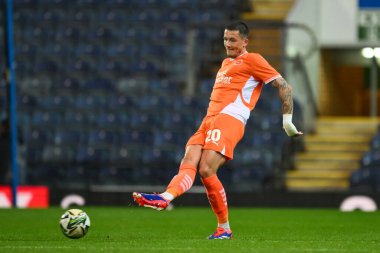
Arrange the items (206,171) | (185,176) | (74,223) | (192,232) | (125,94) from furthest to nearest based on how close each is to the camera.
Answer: (125,94), (192,232), (74,223), (206,171), (185,176)

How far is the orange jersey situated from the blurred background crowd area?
9730mm

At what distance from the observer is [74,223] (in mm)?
9078

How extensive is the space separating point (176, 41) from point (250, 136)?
339cm

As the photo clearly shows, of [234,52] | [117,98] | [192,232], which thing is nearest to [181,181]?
[234,52]

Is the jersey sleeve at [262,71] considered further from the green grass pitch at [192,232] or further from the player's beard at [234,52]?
the green grass pitch at [192,232]

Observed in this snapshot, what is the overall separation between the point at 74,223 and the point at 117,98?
12.0 m

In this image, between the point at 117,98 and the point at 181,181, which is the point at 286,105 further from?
the point at 117,98

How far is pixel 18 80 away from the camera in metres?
22.2

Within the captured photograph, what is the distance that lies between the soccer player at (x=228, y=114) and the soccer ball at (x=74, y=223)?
937mm

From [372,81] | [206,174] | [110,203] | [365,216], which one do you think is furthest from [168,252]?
[372,81]

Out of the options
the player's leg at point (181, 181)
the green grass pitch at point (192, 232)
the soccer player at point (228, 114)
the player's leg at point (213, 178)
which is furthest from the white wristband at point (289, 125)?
the green grass pitch at point (192, 232)

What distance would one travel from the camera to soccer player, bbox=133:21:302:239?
8.98 m

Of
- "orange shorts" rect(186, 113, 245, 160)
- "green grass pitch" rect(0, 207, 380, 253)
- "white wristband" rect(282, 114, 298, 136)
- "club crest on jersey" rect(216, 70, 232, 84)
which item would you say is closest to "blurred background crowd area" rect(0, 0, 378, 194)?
"green grass pitch" rect(0, 207, 380, 253)

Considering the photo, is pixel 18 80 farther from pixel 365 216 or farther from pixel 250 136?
pixel 365 216
